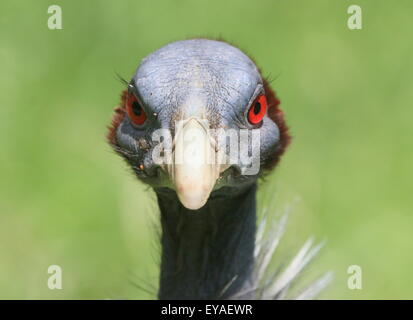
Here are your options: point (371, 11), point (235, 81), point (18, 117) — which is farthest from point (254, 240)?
point (371, 11)

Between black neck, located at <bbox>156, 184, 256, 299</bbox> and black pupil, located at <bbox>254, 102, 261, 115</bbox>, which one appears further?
black neck, located at <bbox>156, 184, 256, 299</bbox>

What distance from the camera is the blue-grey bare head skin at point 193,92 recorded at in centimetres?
319

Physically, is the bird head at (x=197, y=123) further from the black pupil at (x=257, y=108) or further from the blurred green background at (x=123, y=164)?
the blurred green background at (x=123, y=164)

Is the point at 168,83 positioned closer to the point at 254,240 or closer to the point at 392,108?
the point at 254,240

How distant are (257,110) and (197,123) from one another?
0.40 metres

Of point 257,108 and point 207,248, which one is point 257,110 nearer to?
point 257,108

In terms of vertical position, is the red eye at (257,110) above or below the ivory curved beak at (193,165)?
above

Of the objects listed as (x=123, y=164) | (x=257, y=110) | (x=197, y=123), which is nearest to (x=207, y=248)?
(x=257, y=110)

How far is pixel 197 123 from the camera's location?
310 centimetres

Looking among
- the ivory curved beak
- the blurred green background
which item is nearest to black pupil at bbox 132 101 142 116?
the ivory curved beak

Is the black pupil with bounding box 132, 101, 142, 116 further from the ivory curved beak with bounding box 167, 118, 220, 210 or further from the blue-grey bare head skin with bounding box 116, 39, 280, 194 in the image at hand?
the ivory curved beak with bounding box 167, 118, 220, 210

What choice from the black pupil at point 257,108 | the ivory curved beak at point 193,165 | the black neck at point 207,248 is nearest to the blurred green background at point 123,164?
the black neck at point 207,248

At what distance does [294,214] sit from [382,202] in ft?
2.11

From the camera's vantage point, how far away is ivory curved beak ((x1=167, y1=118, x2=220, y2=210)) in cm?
301
